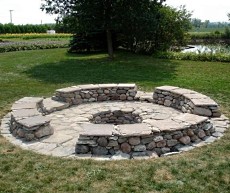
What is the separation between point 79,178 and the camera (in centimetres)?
437

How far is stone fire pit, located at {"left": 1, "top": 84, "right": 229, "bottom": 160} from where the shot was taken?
5242mm

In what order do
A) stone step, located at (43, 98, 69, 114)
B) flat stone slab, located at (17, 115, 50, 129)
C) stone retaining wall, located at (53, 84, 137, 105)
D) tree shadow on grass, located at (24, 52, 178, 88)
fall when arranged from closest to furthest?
flat stone slab, located at (17, 115, 50, 129)
stone step, located at (43, 98, 69, 114)
stone retaining wall, located at (53, 84, 137, 105)
tree shadow on grass, located at (24, 52, 178, 88)

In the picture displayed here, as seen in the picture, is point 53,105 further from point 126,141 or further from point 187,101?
point 187,101

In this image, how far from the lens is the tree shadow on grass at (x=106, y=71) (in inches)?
466

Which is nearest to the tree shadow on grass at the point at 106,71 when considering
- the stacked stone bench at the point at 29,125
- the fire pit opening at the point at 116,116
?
the fire pit opening at the point at 116,116

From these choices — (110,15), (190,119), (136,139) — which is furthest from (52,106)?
(110,15)

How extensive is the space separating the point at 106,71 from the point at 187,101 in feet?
21.5

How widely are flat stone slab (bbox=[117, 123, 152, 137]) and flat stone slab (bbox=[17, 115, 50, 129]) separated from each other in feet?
5.03

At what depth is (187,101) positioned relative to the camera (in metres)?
7.49

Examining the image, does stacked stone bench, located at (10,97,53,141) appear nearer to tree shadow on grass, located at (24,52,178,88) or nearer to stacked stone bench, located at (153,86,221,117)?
stacked stone bench, located at (153,86,221,117)

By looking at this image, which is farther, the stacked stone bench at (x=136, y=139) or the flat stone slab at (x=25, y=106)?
the flat stone slab at (x=25, y=106)

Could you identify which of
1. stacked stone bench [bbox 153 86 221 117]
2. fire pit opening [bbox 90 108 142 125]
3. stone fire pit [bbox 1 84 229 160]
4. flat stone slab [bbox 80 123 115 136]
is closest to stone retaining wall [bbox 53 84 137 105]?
stone fire pit [bbox 1 84 229 160]

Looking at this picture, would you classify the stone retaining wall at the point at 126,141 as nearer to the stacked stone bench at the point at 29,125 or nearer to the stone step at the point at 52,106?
the stacked stone bench at the point at 29,125

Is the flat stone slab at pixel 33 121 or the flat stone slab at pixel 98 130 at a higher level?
the flat stone slab at pixel 98 130
